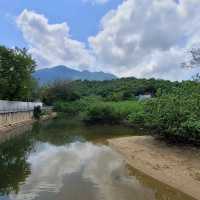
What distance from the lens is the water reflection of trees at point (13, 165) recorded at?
39.9 ft

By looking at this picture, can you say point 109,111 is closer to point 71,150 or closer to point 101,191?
point 71,150

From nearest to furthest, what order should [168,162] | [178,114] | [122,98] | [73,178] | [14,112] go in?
[73,178]
[168,162]
[178,114]
[14,112]
[122,98]

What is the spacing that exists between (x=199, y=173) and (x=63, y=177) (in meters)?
5.99

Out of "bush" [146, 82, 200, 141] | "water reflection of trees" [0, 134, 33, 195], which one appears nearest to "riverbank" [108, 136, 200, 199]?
"bush" [146, 82, 200, 141]

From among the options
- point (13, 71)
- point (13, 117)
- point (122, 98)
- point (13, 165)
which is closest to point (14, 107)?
point (13, 117)

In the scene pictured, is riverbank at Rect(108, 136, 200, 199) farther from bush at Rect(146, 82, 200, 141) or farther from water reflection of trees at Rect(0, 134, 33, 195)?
water reflection of trees at Rect(0, 134, 33, 195)

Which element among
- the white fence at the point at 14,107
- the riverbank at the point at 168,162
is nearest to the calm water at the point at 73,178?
the riverbank at the point at 168,162

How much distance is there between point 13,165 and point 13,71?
29.1m

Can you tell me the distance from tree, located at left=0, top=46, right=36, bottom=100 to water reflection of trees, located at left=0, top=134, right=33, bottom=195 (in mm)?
19812

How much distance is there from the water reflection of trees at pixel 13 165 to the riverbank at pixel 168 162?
593cm

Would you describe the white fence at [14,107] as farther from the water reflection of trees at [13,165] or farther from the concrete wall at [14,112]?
the water reflection of trees at [13,165]

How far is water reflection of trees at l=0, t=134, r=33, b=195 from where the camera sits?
12.2 m

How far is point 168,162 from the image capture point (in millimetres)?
15539

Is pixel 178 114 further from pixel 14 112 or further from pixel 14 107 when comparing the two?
pixel 14 107
